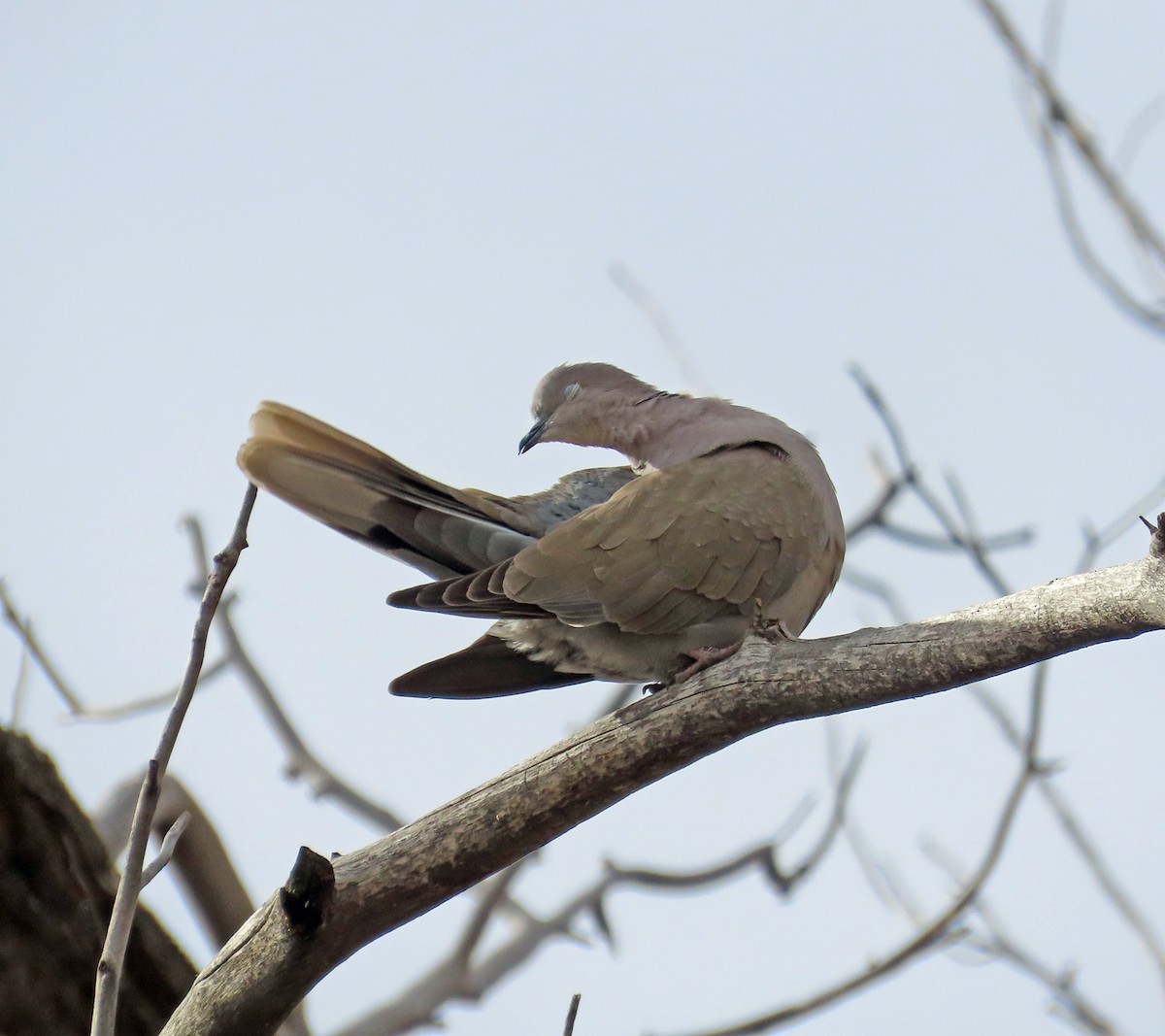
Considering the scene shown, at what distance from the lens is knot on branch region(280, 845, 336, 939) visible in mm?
2094

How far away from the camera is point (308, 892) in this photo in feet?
6.97

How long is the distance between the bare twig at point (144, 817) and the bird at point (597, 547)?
844mm

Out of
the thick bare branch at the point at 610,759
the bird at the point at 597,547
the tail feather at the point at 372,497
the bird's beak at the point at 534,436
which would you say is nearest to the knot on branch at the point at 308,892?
the thick bare branch at the point at 610,759

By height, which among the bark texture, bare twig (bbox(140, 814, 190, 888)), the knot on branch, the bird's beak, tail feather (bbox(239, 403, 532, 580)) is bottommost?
the knot on branch

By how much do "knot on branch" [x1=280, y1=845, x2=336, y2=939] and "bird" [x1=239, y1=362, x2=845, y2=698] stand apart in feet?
2.81

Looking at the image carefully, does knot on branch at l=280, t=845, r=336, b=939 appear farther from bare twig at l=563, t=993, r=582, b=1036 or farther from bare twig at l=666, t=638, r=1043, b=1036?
bare twig at l=666, t=638, r=1043, b=1036

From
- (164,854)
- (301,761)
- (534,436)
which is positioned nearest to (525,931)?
(301,761)

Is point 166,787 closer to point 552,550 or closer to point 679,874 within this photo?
point 552,550

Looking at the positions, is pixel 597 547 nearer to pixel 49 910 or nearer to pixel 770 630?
pixel 770 630

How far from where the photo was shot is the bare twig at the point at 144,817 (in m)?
1.90

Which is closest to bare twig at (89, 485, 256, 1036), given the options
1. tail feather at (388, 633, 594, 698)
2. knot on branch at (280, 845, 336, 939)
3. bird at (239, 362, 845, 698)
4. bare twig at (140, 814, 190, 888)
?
bare twig at (140, 814, 190, 888)

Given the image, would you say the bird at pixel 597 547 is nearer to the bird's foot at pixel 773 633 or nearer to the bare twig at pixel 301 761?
the bird's foot at pixel 773 633

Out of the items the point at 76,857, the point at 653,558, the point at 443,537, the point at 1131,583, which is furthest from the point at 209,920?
the point at 1131,583

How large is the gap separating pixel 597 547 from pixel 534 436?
0.82 meters
